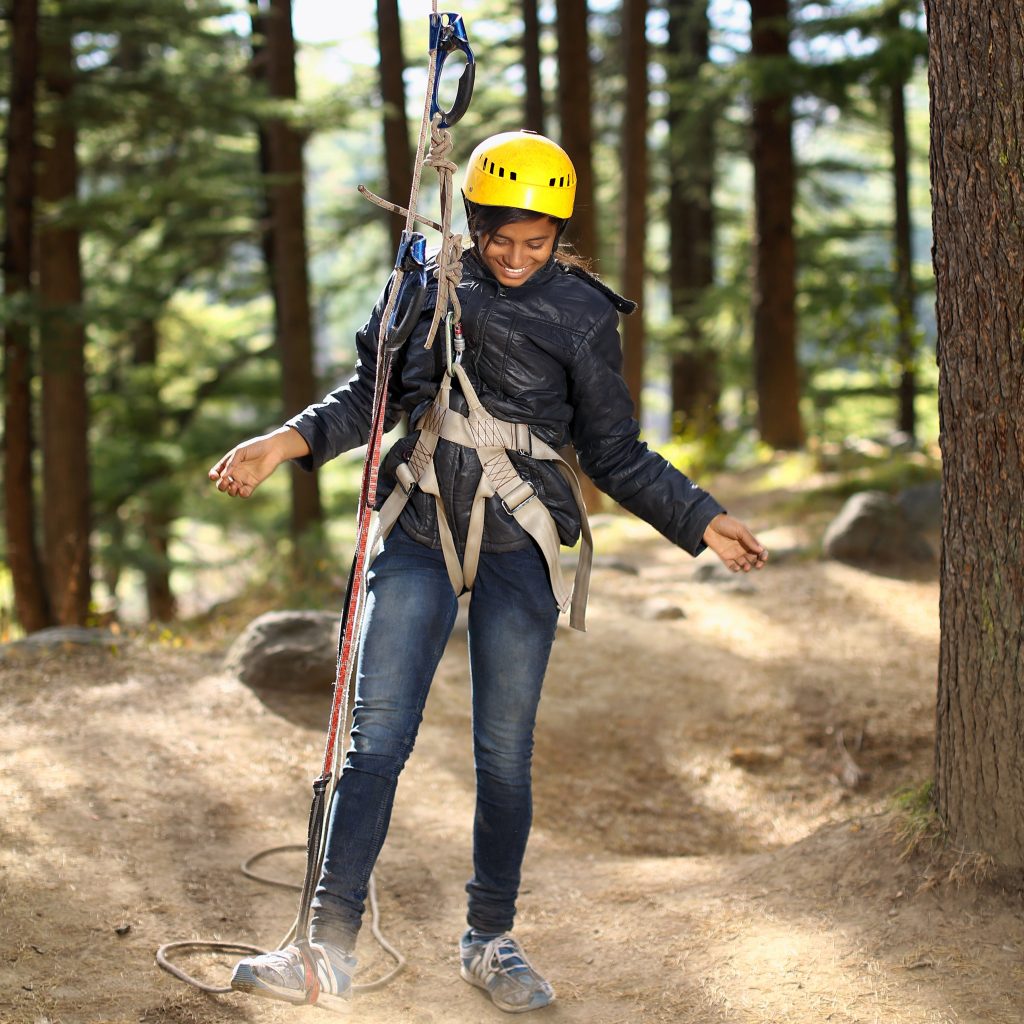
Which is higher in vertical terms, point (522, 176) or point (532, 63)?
point (532, 63)

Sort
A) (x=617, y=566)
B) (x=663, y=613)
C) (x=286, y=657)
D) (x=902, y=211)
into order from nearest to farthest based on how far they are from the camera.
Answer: (x=286, y=657) < (x=663, y=613) < (x=617, y=566) < (x=902, y=211)

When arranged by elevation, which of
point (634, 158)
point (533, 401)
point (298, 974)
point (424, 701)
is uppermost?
point (634, 158)

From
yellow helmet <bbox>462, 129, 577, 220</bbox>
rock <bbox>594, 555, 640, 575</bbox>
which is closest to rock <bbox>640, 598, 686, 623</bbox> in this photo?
rock <bbox>594, 555, 640, 575</bbox>

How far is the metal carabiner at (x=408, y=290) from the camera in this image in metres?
3.21

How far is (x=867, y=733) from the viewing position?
647 cm

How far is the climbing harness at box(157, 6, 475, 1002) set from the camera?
3.13 metres

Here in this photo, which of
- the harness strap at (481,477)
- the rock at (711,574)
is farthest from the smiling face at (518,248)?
the rock at (711,574)

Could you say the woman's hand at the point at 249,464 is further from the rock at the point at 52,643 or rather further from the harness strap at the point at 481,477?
the rock at the point at 52,643

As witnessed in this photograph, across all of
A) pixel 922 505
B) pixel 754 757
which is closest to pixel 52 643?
pixel 754 757

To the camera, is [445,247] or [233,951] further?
[233,951]

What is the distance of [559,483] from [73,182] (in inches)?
504

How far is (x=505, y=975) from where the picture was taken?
3.43 metres

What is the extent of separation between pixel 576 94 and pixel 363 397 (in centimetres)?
1015

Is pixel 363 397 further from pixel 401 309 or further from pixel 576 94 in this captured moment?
pixel 576 94
